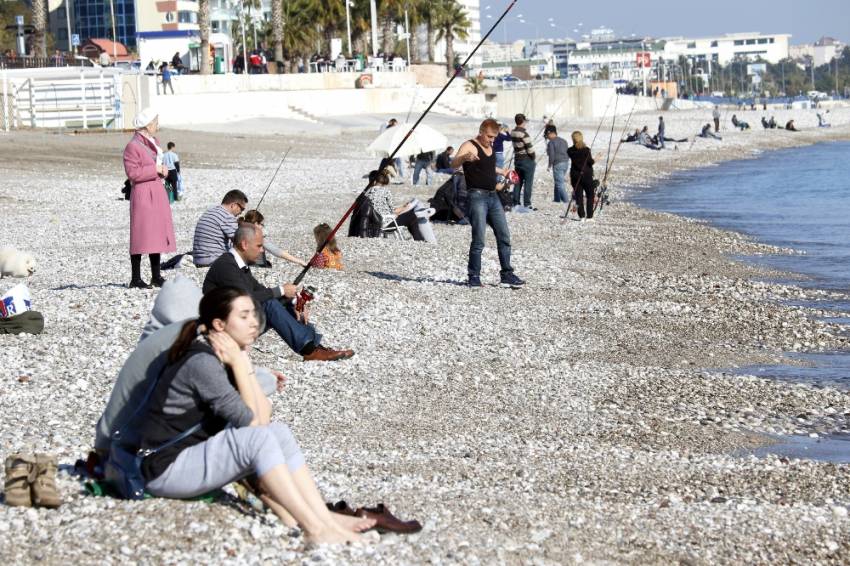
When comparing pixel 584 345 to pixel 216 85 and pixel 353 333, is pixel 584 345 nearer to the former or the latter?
pixel 353 333

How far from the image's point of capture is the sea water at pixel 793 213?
10.0 m

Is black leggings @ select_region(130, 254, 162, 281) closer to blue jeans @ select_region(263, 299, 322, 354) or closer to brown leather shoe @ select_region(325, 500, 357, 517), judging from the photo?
blue jeans @ select_region(263, 299, 322, 354)

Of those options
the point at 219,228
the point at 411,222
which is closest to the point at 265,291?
the point at 219,228

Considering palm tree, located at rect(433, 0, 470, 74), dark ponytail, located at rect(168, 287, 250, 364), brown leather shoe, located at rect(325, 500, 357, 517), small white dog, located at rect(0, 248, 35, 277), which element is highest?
palm tree, located at rect(433, 0, 470, 74)

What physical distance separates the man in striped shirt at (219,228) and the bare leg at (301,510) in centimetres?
545

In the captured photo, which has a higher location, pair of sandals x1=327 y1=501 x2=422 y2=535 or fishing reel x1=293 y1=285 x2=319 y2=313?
fishing reel x1=293 y1=285 x2=319 y2=313

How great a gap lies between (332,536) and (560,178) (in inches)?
689

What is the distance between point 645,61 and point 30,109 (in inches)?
4715

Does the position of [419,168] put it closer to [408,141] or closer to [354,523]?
[408,141]

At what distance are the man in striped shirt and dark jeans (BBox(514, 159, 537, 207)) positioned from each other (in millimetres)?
10290

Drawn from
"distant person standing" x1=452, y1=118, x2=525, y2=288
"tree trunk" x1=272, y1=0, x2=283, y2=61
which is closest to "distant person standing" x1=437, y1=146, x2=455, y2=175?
"distant person standing" x1=452, y1=118, x2=525, y2=288

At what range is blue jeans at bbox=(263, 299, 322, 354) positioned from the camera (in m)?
9.13

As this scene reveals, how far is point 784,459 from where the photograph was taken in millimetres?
7242

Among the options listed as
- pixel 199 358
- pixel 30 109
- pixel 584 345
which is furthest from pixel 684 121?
pixel 199 358
